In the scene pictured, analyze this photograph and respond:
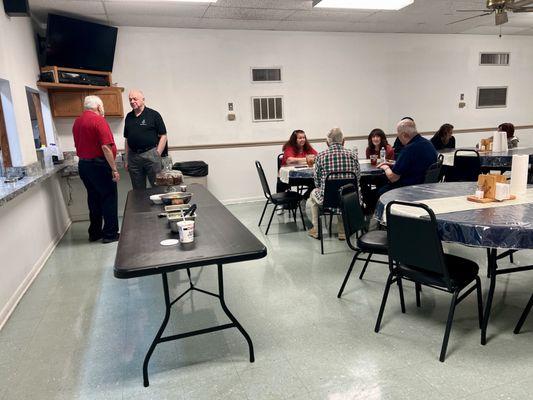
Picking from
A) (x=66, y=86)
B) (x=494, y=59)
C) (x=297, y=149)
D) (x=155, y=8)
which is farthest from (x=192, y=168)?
(x=494, y=59)

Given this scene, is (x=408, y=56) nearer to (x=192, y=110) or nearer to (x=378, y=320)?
(x=192, y=110)

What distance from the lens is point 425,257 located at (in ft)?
6.42

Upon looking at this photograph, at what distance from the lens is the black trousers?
404 cm

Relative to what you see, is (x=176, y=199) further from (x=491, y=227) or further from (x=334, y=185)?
(x=491, y=227)

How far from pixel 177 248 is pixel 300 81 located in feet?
15.9

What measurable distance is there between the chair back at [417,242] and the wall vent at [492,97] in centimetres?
619

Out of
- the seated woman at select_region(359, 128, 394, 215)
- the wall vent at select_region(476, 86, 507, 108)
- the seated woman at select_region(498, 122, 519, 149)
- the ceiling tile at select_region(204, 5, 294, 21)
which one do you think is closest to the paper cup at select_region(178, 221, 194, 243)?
the seated woman at select_region(359, 128, 394, 215)

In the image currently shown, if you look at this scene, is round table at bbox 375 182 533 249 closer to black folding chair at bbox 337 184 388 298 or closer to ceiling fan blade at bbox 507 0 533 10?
black folding chair at bbox 337 184 388 298

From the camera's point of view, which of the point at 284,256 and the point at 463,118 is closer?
the point at 284,256

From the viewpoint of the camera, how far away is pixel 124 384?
1912 millimetres

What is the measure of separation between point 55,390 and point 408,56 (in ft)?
22.1

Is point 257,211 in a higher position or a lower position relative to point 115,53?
lower

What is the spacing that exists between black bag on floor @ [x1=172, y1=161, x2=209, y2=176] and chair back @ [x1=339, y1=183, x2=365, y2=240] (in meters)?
3.15

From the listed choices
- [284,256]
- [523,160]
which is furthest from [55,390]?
[523,160]
